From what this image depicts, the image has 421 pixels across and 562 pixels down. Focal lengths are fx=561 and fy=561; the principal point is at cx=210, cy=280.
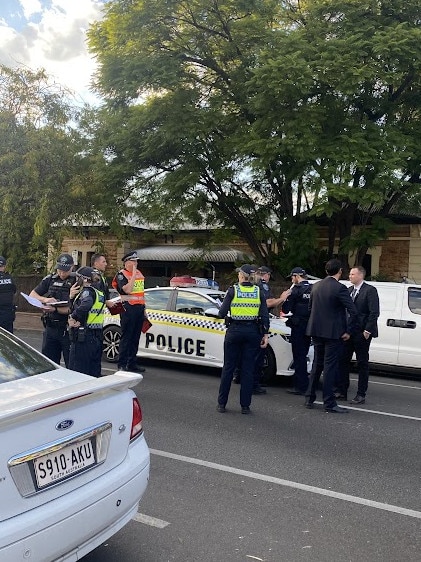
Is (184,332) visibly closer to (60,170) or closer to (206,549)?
(206,549)

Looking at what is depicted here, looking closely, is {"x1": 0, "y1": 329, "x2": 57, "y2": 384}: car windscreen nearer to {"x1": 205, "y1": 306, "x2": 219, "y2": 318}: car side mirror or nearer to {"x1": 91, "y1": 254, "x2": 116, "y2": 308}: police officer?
{"x1": 91, "y1": 254, "x2": 116, "y2": 308}: police officer

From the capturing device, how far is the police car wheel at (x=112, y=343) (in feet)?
32.8

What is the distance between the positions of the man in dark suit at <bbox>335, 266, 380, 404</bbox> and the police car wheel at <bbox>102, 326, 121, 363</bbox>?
13.3 feet

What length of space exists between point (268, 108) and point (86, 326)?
969 centimetres

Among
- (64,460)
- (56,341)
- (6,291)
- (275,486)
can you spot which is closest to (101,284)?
(56,341)

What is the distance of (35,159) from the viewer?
716 inches

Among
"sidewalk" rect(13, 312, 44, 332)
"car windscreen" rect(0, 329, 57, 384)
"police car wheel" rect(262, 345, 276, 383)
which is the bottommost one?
"sidewalk" rect(13, 312, 44, 332)

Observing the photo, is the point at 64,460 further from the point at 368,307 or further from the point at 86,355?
the point at 368,307

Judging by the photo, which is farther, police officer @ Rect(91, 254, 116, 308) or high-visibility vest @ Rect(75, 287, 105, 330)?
police officer @ Rect(91, 254, 116, 308)

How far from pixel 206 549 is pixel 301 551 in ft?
1.89

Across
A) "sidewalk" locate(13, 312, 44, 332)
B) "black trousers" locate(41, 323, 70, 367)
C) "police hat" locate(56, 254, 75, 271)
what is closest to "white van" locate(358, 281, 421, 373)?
"police hat" locate(56, 254, 75, 271)

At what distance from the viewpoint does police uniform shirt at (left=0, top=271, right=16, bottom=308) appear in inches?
335

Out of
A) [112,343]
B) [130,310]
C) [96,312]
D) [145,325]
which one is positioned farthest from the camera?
[112,343]

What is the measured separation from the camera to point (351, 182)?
45.5 feet
